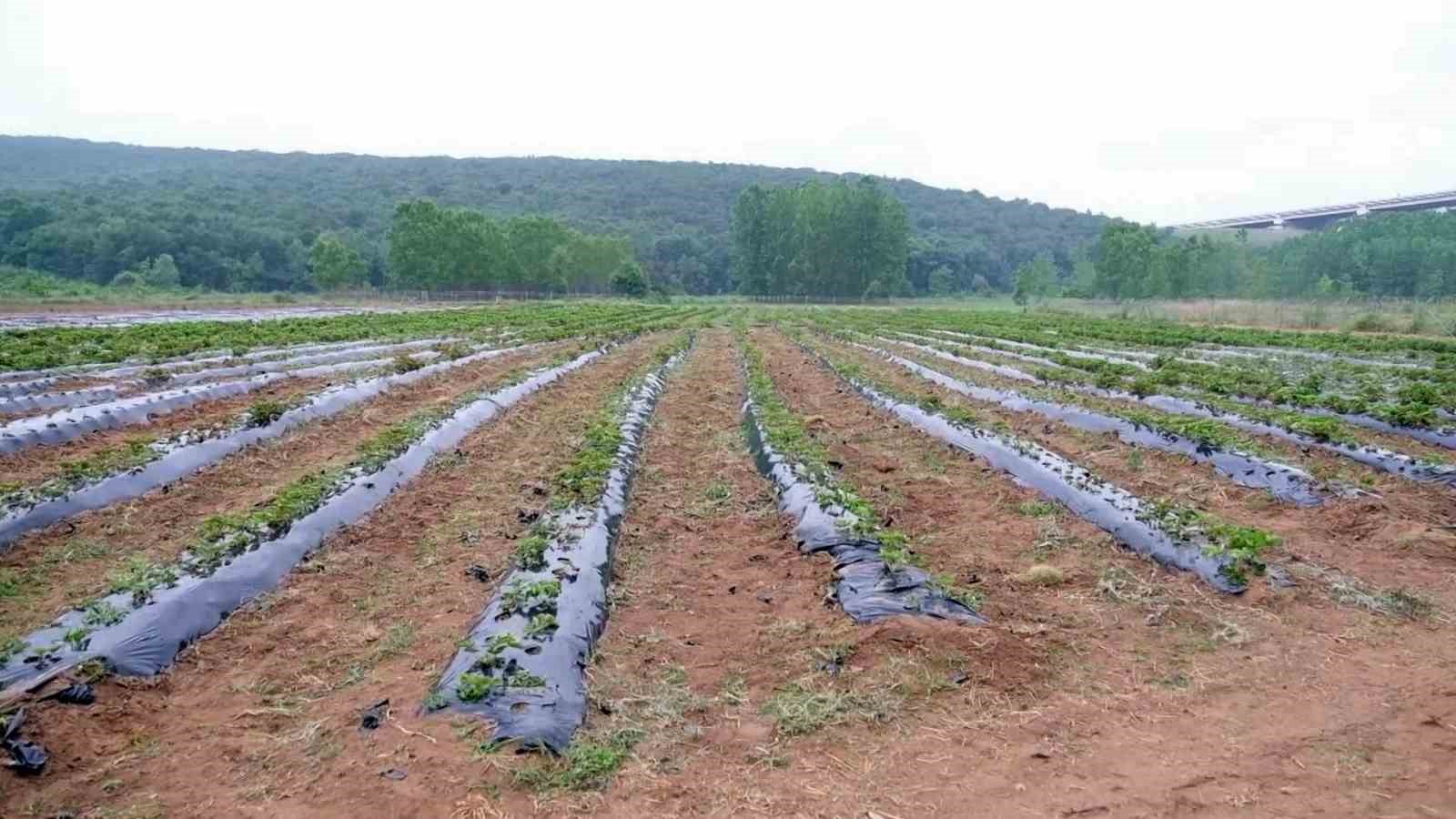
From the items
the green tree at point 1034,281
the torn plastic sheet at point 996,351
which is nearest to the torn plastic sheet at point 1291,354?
the torn plastic sheet at point 996,351

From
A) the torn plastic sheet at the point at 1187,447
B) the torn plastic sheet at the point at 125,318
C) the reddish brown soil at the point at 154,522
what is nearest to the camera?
the reddish brown soil at the point at 154,522

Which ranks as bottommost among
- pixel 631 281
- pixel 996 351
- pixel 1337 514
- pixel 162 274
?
pixel 1337 514

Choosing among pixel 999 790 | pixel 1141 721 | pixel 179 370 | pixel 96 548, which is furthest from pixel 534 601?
pixel 179 370

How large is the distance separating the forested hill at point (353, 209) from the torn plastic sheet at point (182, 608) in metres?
65.3

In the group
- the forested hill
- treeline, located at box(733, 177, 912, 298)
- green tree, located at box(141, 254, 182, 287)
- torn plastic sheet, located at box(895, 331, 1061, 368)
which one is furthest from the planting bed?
treeline, located at box(733, 177, 912, 298)

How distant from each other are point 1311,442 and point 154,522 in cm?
1201

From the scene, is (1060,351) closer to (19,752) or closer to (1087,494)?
(1087,494)

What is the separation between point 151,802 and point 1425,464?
35.4 feet

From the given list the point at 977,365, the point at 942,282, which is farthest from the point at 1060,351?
the point at 942,282

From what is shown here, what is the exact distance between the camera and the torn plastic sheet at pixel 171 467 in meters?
6.55

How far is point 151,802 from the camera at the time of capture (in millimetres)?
3475

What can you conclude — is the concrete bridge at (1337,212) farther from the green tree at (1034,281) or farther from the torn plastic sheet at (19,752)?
the torn plastic sheet at (19,752)

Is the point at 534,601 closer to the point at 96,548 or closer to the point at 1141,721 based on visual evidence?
the point at 1141,721

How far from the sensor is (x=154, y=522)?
693 centimetres
